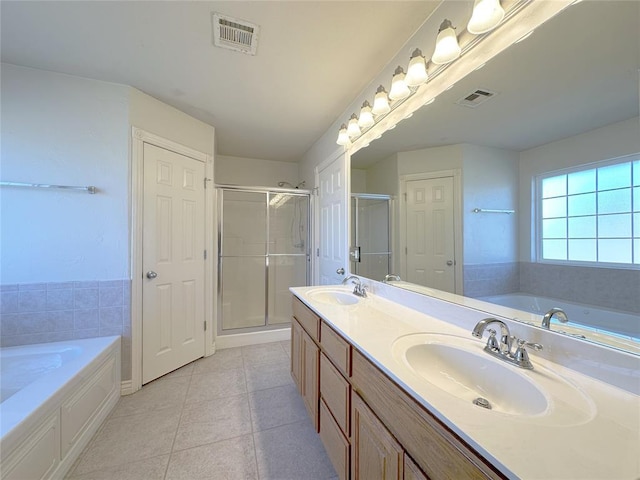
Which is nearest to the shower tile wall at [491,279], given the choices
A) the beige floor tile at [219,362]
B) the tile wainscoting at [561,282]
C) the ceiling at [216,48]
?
the tile wainscoting at [561,282]

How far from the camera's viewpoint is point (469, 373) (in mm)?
920

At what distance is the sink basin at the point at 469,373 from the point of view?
0.74m

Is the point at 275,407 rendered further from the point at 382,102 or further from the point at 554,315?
→ the point at 382,102

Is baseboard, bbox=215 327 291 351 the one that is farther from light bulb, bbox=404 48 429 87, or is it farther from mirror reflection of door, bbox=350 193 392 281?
light bulb, bbox=404 48 429 87

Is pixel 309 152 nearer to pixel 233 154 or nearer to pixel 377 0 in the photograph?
pixel 233 154

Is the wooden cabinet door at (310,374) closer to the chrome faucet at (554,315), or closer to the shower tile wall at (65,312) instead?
the chrome faucet at (554,315)

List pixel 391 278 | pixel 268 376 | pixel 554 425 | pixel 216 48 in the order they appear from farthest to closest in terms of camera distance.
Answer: pixel 268 376 → pixel 391 278 → pixel 216 48 → pixel 554 425

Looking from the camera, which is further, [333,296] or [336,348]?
[333,296]

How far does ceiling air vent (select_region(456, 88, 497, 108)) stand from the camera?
1.10m

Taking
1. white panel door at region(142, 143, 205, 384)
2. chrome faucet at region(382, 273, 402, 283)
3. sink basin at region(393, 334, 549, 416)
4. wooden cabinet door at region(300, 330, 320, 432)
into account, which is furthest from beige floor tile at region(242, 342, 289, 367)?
sink basin at region(393, 334, 549, 416)

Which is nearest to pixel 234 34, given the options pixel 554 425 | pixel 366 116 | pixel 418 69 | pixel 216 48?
pixel 216 48

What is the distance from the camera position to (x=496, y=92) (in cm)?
106

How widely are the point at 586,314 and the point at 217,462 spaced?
181 cm

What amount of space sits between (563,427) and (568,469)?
5.5 inches
